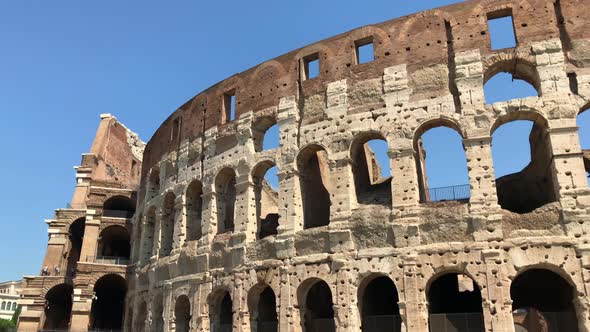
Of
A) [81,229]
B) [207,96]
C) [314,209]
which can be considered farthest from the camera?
[81,229]

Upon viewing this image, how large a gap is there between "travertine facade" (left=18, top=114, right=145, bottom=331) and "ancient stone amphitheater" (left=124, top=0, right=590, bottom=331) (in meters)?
6.06

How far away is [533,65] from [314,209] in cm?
768

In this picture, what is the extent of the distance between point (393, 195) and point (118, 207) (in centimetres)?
1947

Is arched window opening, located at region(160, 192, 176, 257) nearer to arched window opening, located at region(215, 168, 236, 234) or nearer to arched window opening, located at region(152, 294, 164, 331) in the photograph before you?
arched window opening, located at region(152, 294, 164, 331)

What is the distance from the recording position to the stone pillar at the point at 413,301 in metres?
12.4

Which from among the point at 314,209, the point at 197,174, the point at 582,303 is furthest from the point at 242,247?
the point at 582,303

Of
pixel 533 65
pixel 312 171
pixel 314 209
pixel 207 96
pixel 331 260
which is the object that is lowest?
pixel 331 260

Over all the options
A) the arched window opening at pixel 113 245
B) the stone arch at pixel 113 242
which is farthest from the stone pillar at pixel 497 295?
the stone arch at pixel 113 242

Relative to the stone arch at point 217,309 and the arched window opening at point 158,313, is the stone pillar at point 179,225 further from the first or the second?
the stone arch at point 217,309

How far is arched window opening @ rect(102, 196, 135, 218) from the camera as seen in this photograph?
26.6 meters

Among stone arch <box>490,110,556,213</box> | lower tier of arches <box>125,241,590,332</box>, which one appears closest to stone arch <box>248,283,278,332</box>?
lower tier of arches <box>125,241,590,332</box>

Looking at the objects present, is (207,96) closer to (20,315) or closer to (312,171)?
(312,171)

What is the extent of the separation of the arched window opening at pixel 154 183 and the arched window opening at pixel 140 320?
458cm

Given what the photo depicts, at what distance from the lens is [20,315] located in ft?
79.5
